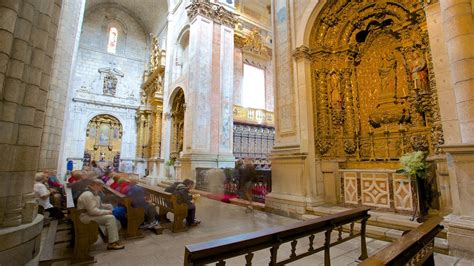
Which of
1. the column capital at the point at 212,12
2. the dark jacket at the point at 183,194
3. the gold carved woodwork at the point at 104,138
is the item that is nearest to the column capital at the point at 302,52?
the dark jacket at the point at 183,194

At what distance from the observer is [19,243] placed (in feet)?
8.11

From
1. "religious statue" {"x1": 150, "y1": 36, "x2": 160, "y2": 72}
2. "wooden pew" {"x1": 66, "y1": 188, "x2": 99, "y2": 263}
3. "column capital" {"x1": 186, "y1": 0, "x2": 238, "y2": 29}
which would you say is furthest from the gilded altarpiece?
"religious statue" {"x1": 150, "y1": 36, "x2": 160, "y2": 72}

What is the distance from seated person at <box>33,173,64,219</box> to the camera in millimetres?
4496

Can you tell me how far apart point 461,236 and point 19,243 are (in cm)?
529

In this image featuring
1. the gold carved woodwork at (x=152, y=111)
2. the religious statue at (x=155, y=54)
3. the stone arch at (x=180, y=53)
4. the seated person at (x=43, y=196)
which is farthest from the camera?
the religious statue at (x=155, y=54)

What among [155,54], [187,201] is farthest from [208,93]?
[155,54]

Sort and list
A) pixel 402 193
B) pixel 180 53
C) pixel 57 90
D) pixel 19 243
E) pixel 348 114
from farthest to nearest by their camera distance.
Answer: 1. pixel 180 53
2. pixel 57 90
3. pixel 348 114
4. pixel 402 193
5. pixel 19 243

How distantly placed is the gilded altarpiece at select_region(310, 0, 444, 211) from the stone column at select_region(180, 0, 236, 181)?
633 centimetres

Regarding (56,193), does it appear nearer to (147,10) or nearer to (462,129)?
(462,129)

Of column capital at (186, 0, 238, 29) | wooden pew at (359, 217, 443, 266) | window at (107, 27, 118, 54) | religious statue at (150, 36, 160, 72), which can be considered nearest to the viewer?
wooden pew at (359, 217, 443, 266)

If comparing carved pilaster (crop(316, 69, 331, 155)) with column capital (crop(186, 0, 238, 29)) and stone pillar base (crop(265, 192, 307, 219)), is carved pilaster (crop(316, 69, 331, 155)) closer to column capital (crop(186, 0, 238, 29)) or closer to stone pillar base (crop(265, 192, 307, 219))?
stone pillar base (crop(265, 192, 307, 219))

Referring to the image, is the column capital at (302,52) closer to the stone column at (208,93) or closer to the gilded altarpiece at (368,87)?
the gilded altarpiece at (368,87)

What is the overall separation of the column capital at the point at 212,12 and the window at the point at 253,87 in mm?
4546

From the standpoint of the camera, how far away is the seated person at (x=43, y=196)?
4.50 metres
